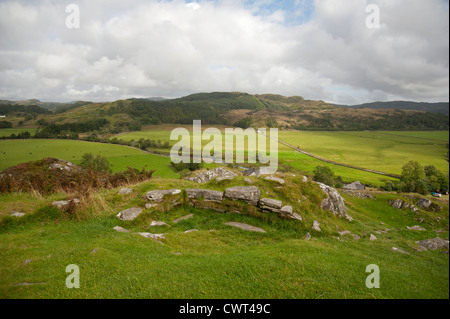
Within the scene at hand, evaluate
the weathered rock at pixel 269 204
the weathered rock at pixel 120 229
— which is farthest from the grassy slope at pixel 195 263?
the weathered rock at pixel 269 204

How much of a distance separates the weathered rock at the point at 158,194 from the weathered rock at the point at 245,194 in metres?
4.13

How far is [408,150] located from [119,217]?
9231 centimetres

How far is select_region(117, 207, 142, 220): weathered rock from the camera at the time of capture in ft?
43.8

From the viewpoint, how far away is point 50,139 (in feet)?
94.8

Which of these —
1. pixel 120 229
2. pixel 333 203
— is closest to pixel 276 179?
pixel 333 203

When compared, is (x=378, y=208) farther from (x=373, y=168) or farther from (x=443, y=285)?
(x=373, y=168)

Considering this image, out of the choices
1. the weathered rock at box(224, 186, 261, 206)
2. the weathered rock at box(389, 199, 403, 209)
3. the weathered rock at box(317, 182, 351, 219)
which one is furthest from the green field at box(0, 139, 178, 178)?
the weathered rock at box(389, 199, 403, 209)

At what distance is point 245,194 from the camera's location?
1495 centimetres

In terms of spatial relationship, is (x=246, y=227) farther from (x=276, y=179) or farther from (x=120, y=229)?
(x=120, y=229)

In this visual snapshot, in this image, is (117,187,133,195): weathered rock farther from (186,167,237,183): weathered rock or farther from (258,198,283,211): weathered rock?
(186,167,237,183): weathered rock

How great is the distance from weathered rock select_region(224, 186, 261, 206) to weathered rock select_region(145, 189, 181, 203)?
413cm

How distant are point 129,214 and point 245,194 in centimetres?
820
